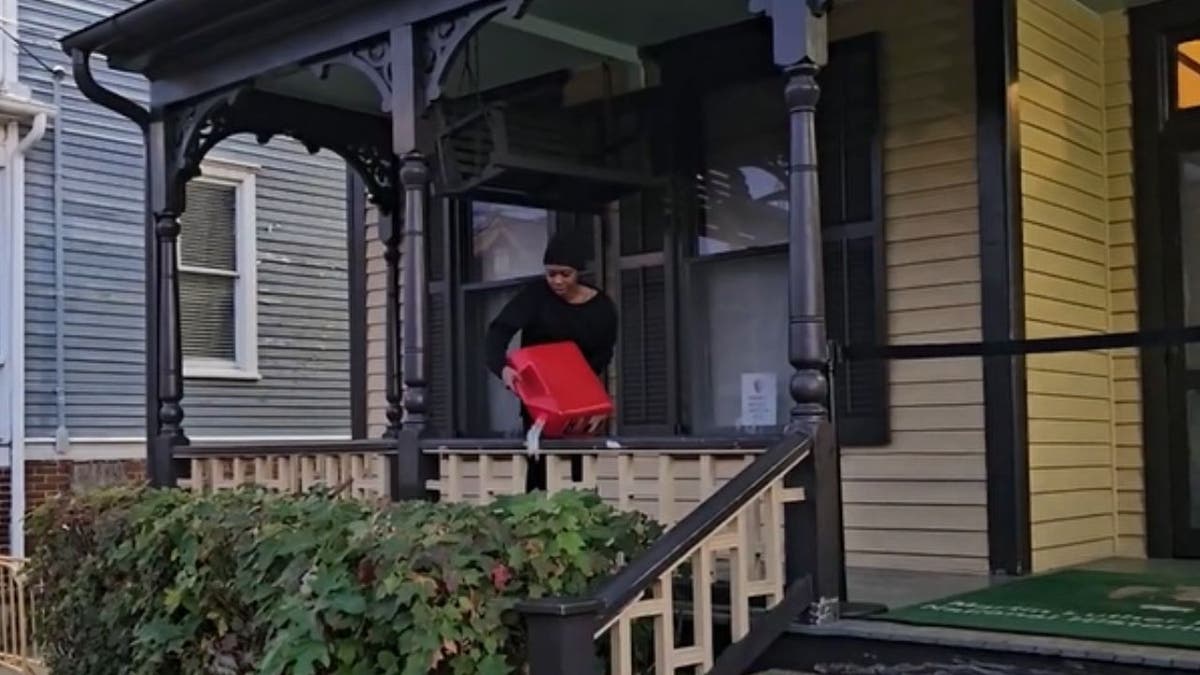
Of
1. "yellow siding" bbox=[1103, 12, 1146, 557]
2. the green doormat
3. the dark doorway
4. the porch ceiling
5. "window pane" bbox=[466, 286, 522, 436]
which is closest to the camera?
the green doormat

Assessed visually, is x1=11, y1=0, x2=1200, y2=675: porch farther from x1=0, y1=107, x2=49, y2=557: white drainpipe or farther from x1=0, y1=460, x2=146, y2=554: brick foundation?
x1=0, y1=460, x2=146, y2=554: brick foundation

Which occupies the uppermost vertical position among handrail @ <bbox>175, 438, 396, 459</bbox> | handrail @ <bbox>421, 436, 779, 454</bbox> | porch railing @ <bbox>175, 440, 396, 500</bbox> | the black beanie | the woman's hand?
the black beanie

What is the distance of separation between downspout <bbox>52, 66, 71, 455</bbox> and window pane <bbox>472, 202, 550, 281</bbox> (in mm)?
4476

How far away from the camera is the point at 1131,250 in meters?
6.24

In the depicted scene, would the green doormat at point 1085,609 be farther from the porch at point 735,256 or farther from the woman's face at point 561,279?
the woman's face at point 561,279

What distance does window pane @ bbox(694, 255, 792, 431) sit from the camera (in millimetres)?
6637

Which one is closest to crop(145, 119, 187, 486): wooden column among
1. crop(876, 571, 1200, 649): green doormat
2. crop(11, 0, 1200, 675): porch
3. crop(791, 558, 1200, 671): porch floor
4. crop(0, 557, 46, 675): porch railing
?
crop(11, 0, 1200, 675): porch

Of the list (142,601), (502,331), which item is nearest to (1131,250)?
(502,331)

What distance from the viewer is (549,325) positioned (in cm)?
622

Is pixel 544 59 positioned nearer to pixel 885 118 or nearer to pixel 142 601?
pixel 885 118

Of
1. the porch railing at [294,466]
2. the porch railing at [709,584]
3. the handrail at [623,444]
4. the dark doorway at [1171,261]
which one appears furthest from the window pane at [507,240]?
the porch railing at [709,584]

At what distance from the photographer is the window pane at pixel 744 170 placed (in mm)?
6695

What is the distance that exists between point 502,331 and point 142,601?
6.35 ft

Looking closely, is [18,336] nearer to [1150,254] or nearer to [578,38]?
[578,38]
